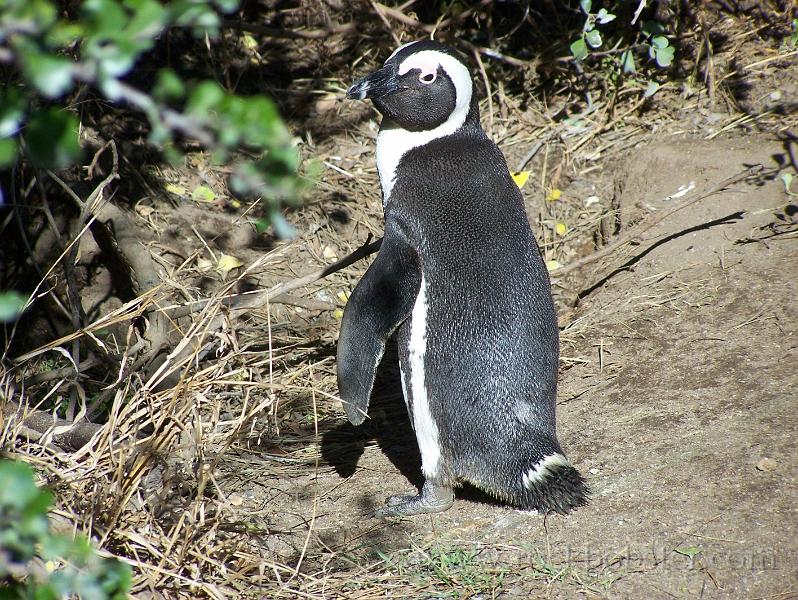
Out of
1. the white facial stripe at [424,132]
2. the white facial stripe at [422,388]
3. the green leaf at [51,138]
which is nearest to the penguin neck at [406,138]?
the white facial stripe at [424,132]

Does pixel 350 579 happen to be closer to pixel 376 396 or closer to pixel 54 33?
pixel 376 396

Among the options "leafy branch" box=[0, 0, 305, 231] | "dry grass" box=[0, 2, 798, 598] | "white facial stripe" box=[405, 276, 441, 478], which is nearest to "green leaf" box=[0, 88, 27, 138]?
"leafy branch" box=[0, 0, 305, 231]

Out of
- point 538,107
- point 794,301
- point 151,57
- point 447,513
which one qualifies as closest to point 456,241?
point 447,513

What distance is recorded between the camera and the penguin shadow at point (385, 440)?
99.5 inches

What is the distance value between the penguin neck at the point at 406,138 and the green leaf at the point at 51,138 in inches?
69.7

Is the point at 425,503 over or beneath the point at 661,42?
beneath

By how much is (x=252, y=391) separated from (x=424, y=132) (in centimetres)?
109

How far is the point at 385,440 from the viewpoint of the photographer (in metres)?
2.83

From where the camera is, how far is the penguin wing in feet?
7.34

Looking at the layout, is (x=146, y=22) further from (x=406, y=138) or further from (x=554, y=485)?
(x=406, y=138)

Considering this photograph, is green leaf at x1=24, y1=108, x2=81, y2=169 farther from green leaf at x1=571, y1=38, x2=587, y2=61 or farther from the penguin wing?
green leaf at x1=571, y1=38, x2=587, y2=61

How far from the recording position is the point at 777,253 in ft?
9.85

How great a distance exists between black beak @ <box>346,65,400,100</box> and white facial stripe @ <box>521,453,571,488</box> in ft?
3.87

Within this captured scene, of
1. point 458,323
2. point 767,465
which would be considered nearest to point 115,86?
point 458,323
